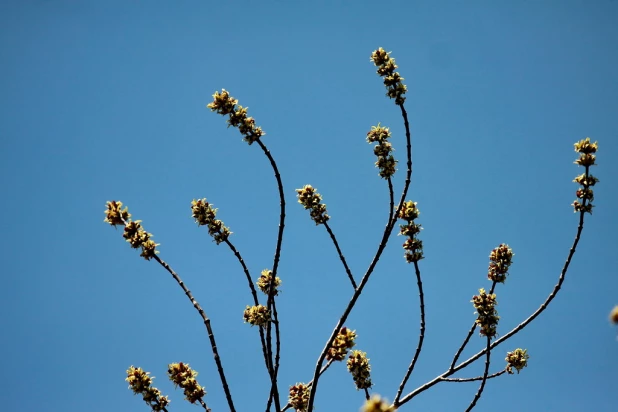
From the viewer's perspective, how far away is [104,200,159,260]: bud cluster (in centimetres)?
570

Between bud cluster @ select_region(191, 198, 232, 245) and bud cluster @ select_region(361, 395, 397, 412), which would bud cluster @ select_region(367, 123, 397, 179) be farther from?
bud cluster @ select_region(361, 395, 397, 412)

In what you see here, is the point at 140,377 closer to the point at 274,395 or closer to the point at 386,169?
the point at 274,395

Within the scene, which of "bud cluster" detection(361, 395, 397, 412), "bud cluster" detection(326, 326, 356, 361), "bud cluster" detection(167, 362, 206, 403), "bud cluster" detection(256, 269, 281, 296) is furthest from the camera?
"bud cluster" detection(256, 269, 281, 296)

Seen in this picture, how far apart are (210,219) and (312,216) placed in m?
1.26

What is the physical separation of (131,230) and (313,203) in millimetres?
2190

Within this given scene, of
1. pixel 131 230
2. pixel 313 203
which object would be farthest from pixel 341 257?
pixel 131 230

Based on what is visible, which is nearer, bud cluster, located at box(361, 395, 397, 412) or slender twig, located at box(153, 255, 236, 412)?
bud cluster, located at box(361, 395, 397, 412)

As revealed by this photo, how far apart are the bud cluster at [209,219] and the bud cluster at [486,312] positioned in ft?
9.93

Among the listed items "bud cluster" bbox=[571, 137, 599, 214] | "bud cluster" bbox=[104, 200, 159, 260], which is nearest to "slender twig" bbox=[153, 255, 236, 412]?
"bud cluster" bbox=[104, 200, 159, 260]

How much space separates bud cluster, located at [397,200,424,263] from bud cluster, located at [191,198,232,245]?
2126mm

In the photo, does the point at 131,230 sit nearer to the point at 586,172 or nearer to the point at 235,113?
the point at 235,113

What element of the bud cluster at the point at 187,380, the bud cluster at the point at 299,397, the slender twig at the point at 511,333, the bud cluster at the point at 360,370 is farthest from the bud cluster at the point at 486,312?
the bud cluster at the point at 187,380

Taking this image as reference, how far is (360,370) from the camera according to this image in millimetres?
6180

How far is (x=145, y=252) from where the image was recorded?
570cm
